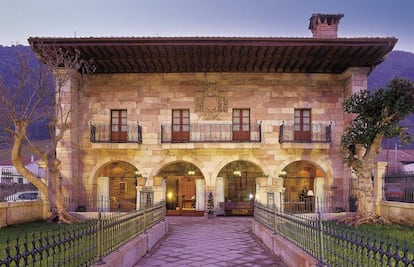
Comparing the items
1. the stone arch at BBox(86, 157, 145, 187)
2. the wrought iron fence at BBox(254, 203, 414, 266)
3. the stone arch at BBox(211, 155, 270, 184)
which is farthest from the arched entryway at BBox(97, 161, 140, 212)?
the wrought iron fence at BBox(254, 203, 414, 266)

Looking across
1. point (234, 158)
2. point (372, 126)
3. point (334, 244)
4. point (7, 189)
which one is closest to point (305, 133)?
point (234, 158)

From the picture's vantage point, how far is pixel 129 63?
18.9 metres

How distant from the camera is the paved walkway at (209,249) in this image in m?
8.74

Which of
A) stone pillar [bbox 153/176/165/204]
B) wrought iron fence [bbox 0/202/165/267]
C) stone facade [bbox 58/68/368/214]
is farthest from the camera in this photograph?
stone facade [bbox 58/68/368/214]

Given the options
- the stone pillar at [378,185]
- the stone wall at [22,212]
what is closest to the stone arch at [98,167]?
the stone wall at [22,212]

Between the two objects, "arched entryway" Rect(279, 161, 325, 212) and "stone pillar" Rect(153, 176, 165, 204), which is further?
"arched entryway" Rect(279, 161, 325, 212)

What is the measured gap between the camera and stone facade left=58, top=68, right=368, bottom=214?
19391 millimetres

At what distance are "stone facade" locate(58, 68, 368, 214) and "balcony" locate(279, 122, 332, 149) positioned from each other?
0.90 feet

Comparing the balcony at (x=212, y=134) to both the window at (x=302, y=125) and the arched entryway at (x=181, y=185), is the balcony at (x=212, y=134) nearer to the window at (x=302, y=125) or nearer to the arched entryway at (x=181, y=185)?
the window at (x=302, y=125)

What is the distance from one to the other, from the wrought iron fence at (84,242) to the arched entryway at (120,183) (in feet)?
36.6

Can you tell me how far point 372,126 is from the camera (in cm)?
1373

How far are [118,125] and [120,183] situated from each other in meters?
4.10

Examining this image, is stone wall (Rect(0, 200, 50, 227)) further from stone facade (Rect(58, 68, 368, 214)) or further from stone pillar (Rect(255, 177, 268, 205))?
stone pillar (Rect(255, 177, 268, 205))

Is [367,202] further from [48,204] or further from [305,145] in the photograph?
[48,204]
